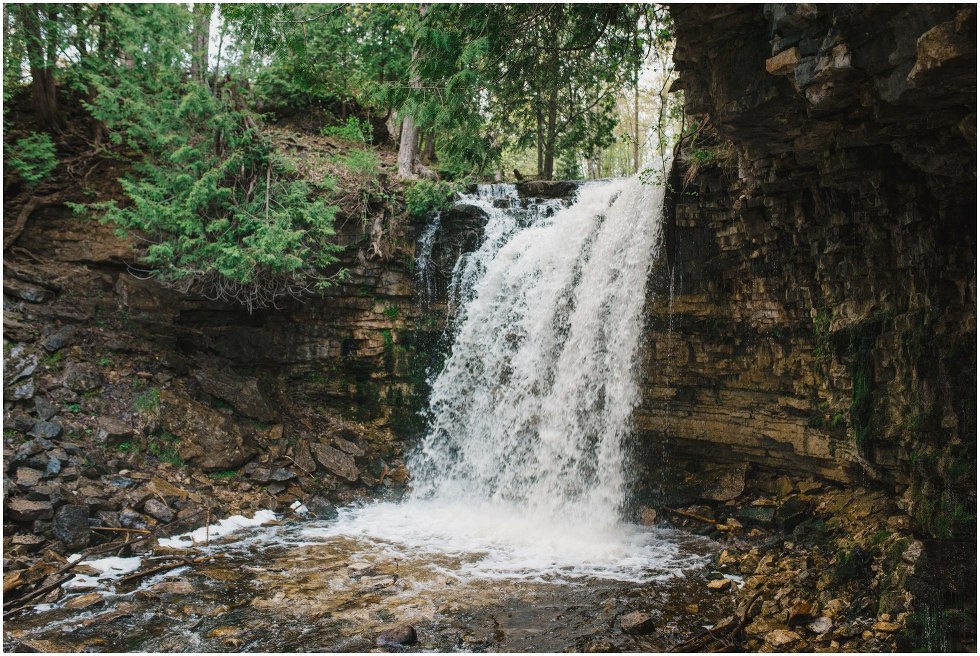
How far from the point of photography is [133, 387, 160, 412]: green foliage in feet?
30.5

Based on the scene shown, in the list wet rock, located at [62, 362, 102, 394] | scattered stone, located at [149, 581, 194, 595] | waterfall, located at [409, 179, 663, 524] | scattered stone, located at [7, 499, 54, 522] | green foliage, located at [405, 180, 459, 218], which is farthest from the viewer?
green foliage, located at [405, 180, 459, 218]

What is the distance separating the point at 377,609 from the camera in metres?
6.40

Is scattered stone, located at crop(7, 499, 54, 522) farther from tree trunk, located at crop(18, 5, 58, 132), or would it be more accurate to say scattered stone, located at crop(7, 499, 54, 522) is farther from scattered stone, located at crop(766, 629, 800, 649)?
scattered stone, located at crop(766, 629, 800, 649)

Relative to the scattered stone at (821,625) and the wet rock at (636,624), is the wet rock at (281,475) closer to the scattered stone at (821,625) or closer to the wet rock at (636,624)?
the wet rock at (636,624)

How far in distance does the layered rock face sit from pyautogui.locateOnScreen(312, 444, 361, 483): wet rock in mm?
4717

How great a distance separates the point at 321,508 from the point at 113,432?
3038mm

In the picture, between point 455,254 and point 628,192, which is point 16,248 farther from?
point 628,192

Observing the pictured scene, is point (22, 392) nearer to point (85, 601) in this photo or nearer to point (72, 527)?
point (72, 527)

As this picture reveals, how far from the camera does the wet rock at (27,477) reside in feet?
24.4

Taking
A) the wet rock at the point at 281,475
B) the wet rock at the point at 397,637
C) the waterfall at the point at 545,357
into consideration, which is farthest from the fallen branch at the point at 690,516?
the wet rock at the point at 281,475

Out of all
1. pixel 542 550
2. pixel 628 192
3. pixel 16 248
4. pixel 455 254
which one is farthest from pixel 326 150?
pixel 542 550

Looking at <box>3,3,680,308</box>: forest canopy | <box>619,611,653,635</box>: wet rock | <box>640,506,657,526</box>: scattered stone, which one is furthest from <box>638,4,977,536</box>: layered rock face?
<box>619,611,653,635</box>: wet rock

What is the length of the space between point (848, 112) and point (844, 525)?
5054 mm

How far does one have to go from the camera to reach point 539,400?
10031 millimetres
